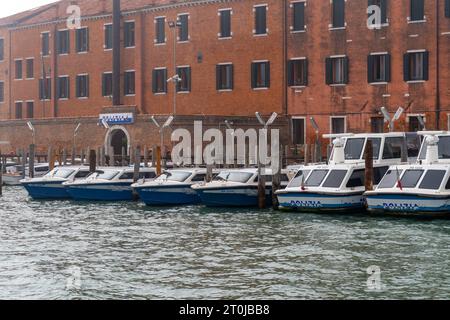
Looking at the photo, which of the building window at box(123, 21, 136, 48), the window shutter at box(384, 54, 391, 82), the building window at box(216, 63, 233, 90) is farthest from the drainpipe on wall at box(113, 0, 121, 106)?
the window shutter at box(384, 54, 391, 82)

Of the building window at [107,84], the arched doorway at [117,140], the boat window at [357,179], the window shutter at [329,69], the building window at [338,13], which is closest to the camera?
Answer: the boat window at [357,179]

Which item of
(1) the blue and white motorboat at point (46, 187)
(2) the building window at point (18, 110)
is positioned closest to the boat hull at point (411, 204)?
(1) the blue and white motorboat at point (46, 187)

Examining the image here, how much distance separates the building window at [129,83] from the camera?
192 feet

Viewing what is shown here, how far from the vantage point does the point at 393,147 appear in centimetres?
3603

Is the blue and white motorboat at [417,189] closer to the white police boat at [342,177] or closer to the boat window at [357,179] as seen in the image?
the white police boat at [342,177]

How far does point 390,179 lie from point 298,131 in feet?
66.8

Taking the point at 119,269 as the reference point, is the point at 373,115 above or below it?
above

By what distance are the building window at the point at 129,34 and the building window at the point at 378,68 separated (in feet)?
54.8

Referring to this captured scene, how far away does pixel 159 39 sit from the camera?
5694 cm

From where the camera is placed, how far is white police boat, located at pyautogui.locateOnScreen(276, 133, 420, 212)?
1283 inches
